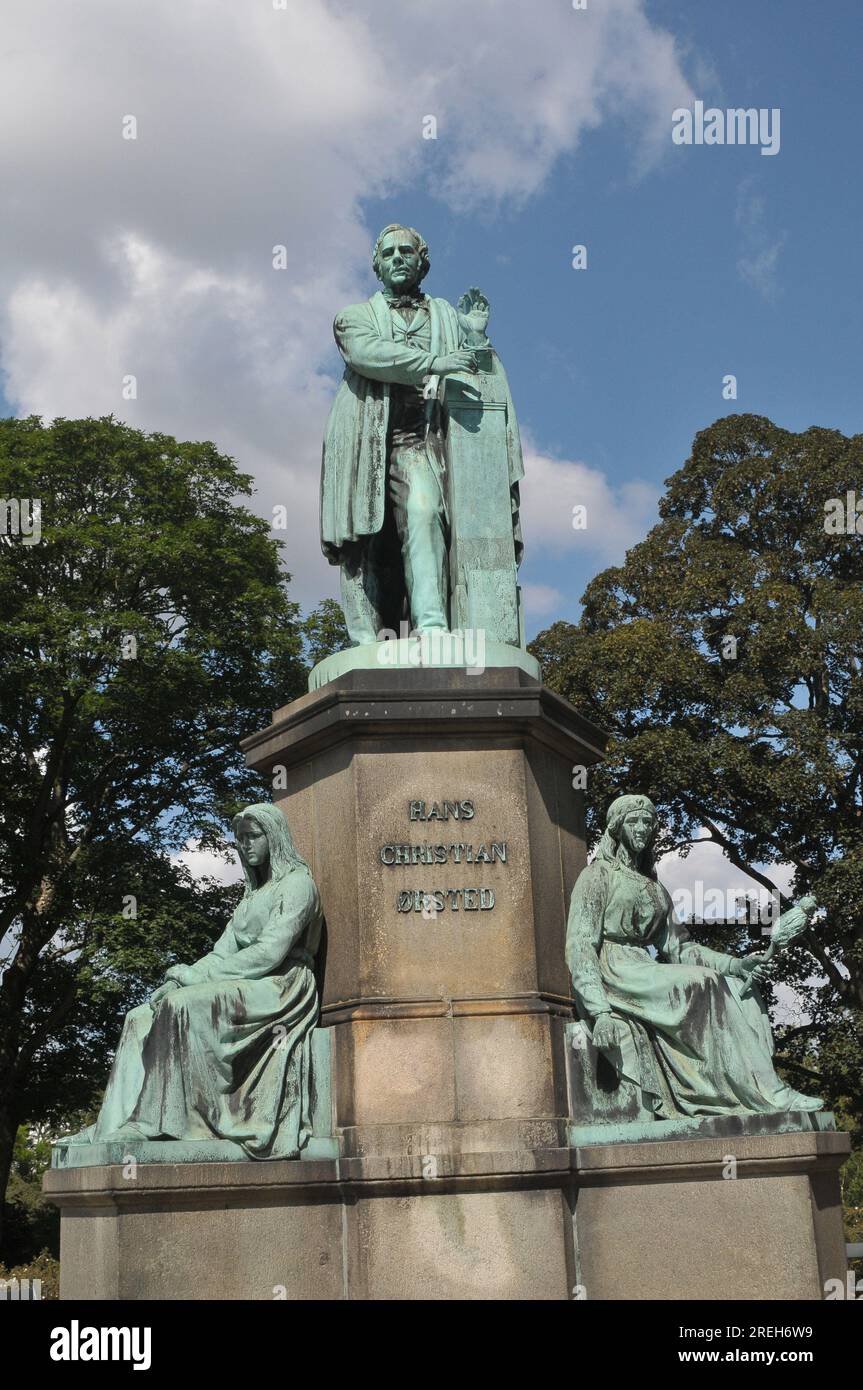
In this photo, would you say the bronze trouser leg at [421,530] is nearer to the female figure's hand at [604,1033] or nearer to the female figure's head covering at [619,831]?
the female figure's head covering at [619,831]

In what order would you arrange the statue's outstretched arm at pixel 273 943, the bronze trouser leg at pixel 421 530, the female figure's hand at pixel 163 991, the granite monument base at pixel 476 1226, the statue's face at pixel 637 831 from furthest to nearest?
the bronze trouser leg at pixel 421 530 → the statue's face at pixel 637 831 → the statue's outstretched arm at pixel 273 943 → the female figure's hand at pixel 163 991 → the granite monument base at pixel 476 1226

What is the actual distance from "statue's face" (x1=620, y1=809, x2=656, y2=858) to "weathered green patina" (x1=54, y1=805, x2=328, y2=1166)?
1780 mm

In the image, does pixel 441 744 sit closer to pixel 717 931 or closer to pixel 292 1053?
pixel 292 1053

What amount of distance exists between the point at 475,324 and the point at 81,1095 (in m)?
20.1

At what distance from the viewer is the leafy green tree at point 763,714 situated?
24.4 metres

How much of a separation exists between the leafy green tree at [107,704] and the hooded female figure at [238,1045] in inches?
629

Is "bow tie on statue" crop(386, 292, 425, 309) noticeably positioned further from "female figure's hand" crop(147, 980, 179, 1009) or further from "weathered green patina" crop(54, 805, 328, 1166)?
"female figure's hand" crop(147, 980, 179, 1009)

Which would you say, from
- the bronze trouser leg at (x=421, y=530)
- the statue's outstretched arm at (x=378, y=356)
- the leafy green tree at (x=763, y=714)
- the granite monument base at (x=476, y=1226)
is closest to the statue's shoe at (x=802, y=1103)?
the granite monument base at (x=476, y=1226)

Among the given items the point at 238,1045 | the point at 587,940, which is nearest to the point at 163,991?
the point at 238,1045

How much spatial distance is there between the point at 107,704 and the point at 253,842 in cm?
1698

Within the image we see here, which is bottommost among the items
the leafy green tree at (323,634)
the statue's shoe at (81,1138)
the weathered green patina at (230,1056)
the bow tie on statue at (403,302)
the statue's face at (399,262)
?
the statue's shoe at (81,1138)

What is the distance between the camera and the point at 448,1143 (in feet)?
24.1

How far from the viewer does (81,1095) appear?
26078 mm

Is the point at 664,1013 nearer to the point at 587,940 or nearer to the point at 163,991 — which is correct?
the point at 587,940
